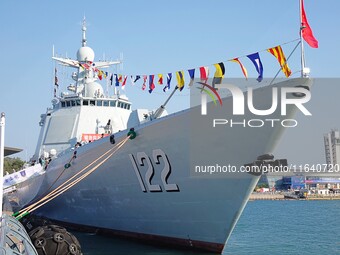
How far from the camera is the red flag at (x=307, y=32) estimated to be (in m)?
7.77

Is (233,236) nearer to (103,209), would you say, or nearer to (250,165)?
(103,209)

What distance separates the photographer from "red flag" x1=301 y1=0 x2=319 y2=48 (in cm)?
777

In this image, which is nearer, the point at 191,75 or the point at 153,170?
the point at 191,75

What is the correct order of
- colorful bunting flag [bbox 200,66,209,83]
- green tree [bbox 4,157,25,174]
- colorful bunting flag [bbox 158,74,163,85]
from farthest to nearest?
green tree [bbox 4,157,25,174]
colorful bunting flag [bbox 158,74,163,85]
colorful bunting flag [bbox 200,66,209,83]

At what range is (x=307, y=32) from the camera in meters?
7.90

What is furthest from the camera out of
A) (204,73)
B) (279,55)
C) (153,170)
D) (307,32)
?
(153,170)

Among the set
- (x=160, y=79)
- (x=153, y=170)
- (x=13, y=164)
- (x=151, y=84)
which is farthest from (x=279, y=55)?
(x=13, y=164)

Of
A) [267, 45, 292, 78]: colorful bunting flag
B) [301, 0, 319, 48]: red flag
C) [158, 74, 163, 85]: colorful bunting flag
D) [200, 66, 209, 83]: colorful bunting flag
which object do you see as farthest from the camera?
[158, 74, 163, 85]: colorful bunting flag

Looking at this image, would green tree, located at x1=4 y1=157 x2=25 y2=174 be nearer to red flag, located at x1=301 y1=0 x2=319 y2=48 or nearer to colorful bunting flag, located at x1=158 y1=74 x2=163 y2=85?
colorful bunting flag, located at x1=158 y1=74 x2=163 y2=85

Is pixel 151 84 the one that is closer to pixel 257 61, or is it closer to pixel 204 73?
pixel 204 73

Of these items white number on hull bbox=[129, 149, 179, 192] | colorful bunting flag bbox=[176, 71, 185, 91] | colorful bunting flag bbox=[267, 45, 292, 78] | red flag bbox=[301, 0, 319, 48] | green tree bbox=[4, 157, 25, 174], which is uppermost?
red flag bbox=[301, 0, 319, 48]

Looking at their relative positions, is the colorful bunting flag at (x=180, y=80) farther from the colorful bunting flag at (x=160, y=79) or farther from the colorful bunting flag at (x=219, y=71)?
the colorful bunting flag at (x=160, y=79)

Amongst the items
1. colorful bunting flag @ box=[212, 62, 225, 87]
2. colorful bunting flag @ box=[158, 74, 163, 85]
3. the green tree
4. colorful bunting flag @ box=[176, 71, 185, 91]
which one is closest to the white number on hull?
colorful bunting flag @ box=[176, 71, 185, 91]

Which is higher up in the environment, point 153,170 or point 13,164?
point 153,170
